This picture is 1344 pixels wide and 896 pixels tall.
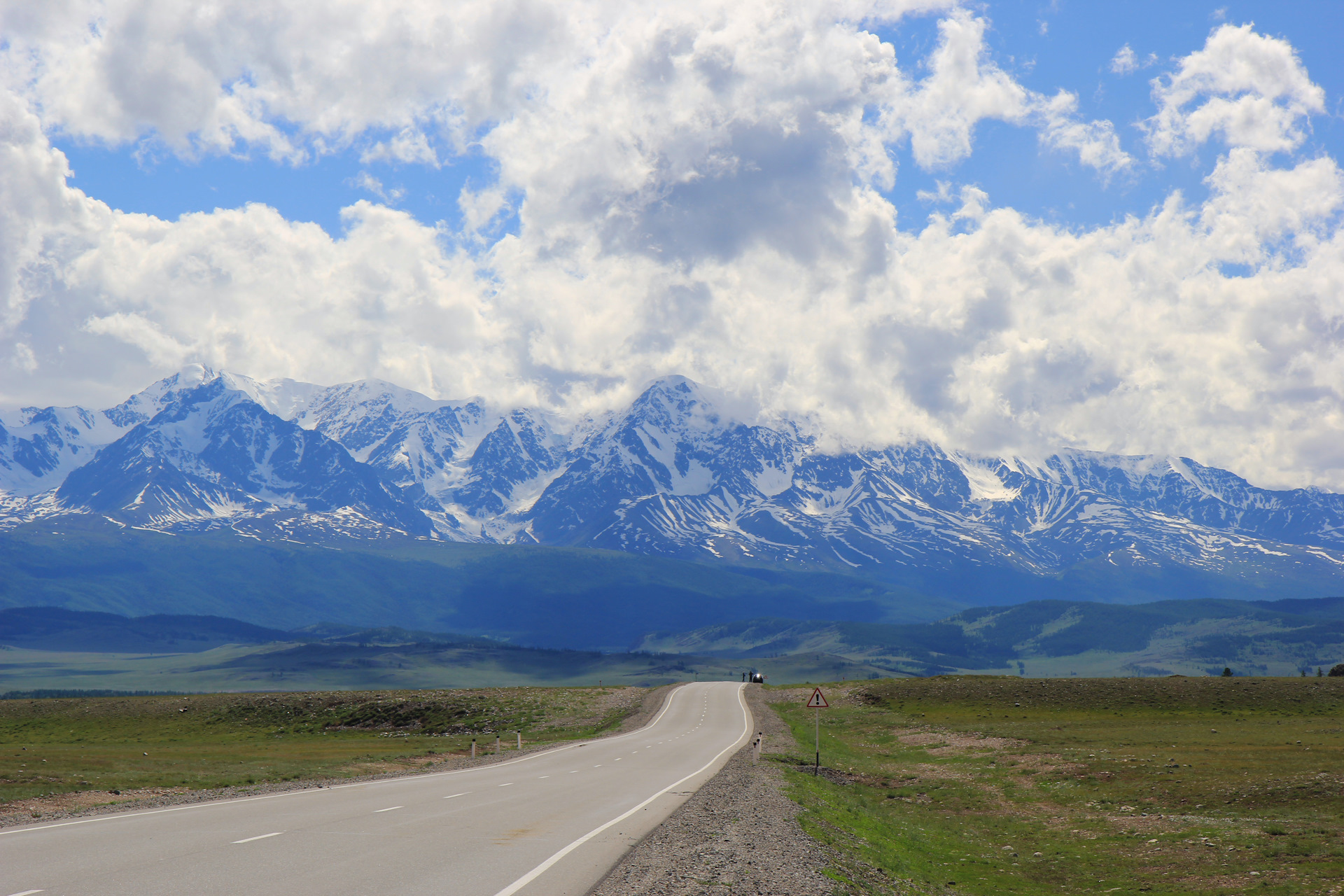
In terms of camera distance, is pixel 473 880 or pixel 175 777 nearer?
pixel 473 880

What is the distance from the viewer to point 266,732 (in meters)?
78.5

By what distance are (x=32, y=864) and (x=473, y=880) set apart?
26.8 ft

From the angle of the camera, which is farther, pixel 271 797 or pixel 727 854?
pixel 271 797

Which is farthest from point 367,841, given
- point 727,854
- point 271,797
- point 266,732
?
point 266,732

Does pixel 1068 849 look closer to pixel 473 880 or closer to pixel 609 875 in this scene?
pixel 609 875

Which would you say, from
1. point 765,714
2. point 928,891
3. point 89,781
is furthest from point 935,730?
point 89,781

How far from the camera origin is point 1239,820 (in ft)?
106

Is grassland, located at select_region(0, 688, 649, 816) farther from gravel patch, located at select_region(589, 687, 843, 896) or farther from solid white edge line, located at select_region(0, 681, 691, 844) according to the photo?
gravel patch, located at select_region(589, 687, 843, 896)

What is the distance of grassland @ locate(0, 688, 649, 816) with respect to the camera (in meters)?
44.4

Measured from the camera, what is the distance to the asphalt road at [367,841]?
701 inches

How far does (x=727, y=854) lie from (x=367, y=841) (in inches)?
324

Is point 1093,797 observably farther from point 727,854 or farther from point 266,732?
point 266,732

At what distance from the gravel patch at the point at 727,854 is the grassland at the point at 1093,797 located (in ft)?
3.57

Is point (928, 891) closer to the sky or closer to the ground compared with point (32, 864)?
closer to the ground
